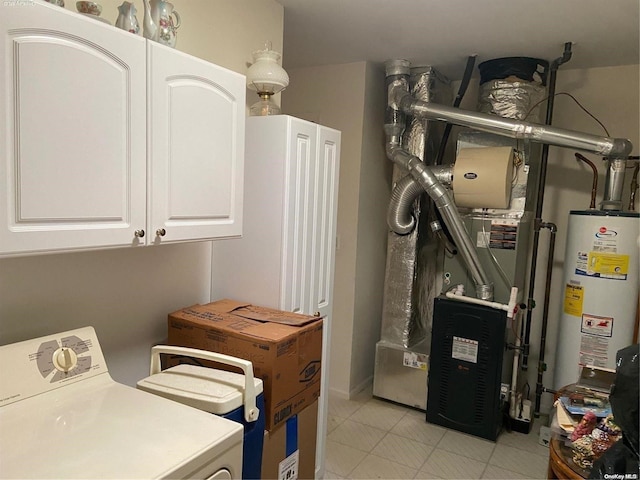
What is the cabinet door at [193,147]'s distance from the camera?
138 cm

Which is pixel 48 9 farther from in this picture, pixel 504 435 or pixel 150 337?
pixel 504 435

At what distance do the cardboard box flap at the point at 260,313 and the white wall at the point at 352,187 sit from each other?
4.96 feet

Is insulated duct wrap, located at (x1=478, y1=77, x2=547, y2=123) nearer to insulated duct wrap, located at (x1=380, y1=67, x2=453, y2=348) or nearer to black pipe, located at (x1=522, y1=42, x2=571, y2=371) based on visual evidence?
black pipe, located at (x1=522, y1=42, x2=571, y2=371)

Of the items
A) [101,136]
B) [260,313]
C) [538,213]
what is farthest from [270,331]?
[538,213]

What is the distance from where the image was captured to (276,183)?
6.51 feet

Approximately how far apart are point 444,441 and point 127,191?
2.52 meters

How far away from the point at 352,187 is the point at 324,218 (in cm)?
119

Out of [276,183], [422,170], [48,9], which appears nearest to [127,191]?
[48,9]

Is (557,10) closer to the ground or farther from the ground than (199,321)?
farther from the ground

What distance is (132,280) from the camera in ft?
5.79

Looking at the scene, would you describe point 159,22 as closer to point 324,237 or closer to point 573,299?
point 324,237

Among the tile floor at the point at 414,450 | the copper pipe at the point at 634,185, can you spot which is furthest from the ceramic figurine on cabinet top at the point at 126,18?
the copper pipe at the point at 634,185

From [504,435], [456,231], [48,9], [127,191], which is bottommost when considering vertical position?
[504,435]

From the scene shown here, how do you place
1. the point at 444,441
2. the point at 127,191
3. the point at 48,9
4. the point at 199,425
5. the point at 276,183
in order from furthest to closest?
the point at 444,441, the point at 276,183, the point at 127,191, the point at 199,425, the point at 48,9
